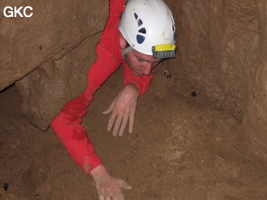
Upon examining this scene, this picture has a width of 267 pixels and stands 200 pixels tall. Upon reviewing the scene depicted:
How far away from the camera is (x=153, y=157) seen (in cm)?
301

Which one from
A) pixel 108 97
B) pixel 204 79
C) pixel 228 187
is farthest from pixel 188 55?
pixel 228 187

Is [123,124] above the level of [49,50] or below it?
below

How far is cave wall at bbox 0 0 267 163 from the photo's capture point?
2.25 meters

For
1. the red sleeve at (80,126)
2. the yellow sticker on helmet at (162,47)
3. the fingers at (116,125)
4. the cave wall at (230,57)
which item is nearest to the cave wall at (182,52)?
the cave wall at (230,57)

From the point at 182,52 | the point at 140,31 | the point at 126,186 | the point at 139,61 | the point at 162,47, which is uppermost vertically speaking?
the point at 140,31

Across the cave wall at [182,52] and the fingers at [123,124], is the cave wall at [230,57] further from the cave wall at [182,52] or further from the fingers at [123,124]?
the fingers at [123,124]

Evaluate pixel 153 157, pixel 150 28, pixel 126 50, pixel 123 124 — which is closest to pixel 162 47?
pixel 150 28

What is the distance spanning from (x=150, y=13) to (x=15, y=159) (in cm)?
160

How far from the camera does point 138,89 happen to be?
3334 mm

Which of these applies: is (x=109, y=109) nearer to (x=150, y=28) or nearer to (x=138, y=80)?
(x=138, y=80)

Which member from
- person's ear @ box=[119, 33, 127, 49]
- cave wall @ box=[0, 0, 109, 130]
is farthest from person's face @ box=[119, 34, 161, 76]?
cave wall @ box=[0, 0, 109, 130]

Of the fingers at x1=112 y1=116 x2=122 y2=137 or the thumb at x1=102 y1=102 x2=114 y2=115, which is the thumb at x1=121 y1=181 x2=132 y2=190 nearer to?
the fingers at x1=112 y1=116 x2=122 y2=137

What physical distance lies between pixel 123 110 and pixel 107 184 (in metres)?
0.68

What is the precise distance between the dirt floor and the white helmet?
61cm
